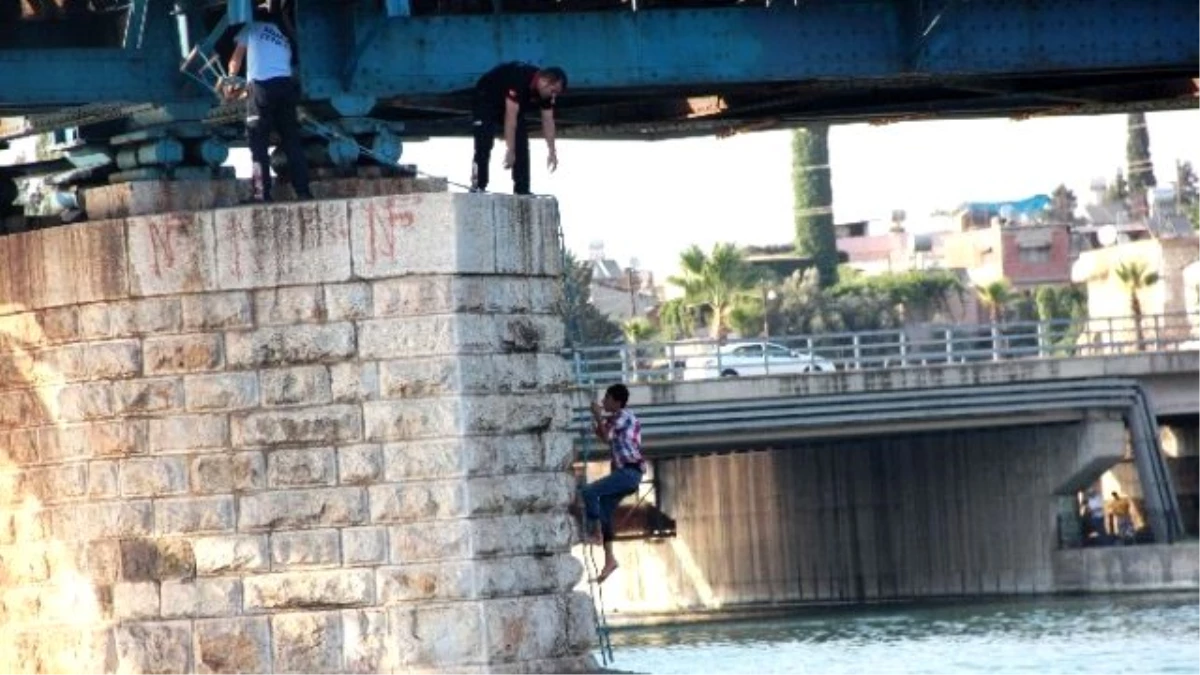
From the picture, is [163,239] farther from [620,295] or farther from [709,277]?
[620,295]

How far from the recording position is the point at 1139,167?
183m

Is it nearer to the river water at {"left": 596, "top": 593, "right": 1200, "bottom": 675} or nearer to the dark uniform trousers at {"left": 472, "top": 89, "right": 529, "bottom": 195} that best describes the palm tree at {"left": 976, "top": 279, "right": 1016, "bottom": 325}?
the river water at {"left": 596, "top": 593, "right": 1200, "bottom": 675}

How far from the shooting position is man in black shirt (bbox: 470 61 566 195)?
27.0 metres

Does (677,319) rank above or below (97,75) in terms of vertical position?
above

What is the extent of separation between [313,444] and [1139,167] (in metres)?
160

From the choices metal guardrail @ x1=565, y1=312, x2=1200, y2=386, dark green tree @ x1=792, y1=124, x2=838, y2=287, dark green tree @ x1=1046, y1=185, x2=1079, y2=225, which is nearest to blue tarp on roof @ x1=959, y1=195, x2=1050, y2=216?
dark green tree @ x1=1046, y1=185, x2=1079, y2=225

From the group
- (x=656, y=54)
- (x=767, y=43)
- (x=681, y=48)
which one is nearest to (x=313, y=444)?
(x=656, y=54)

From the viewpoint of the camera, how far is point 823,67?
101 ft

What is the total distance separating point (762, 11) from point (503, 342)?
5.76 metres

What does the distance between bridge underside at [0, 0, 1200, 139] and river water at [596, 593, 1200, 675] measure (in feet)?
A: 24.7

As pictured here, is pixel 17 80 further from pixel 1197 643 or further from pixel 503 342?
pixel 1197 643

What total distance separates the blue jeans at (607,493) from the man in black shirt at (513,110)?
3030 millimetres

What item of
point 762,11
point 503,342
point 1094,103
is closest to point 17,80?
point 503,342

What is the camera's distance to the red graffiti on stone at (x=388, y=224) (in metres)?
25.7
